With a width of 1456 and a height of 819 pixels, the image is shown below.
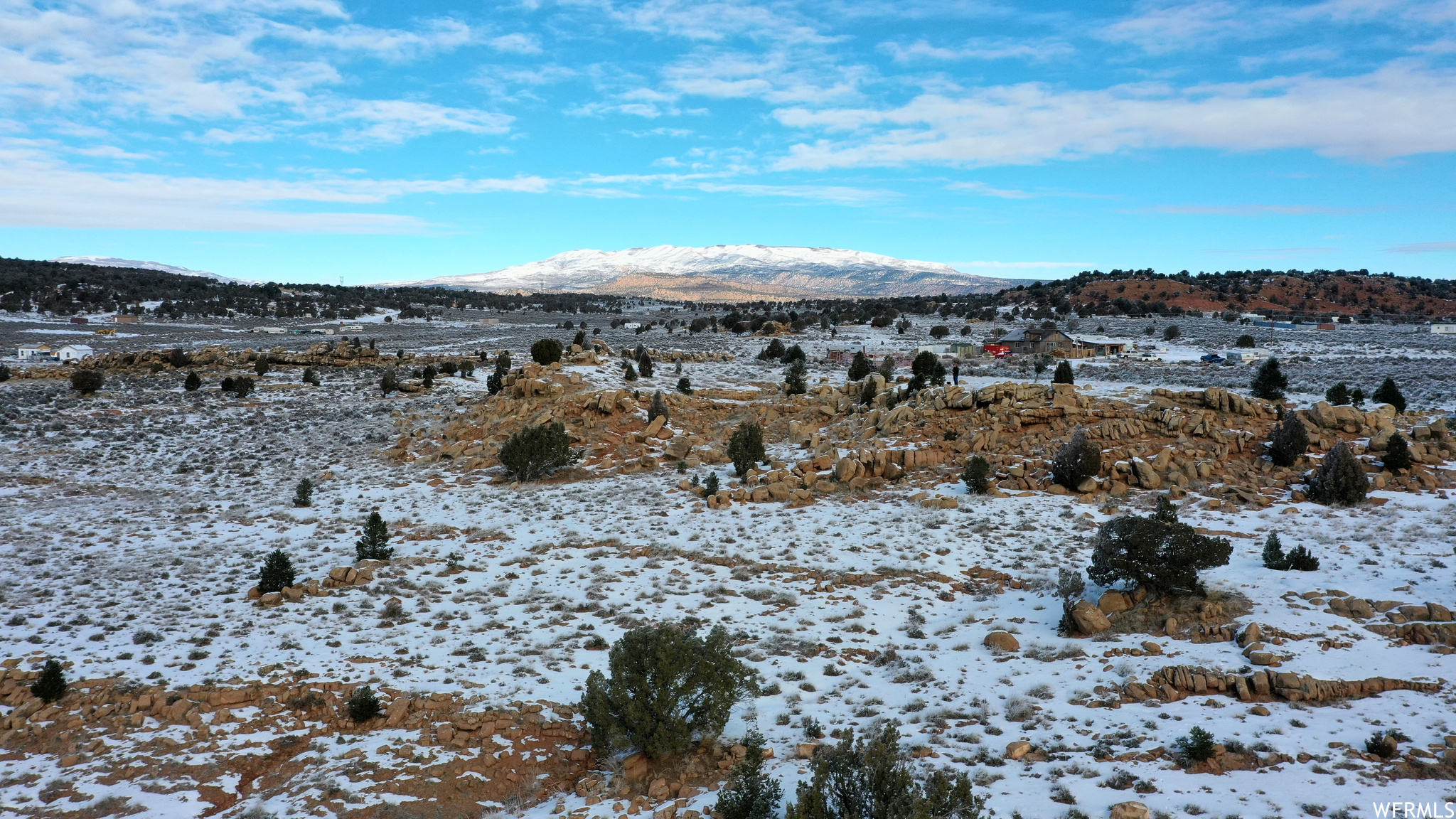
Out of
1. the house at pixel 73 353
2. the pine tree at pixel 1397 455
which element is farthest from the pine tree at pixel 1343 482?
the house at pixel 73 353

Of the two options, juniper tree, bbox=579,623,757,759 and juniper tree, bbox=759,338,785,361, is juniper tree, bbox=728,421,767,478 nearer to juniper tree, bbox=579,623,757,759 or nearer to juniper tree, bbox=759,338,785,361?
juniper tree, bbox=579,623,757,759

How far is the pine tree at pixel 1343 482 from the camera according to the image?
15.6 m

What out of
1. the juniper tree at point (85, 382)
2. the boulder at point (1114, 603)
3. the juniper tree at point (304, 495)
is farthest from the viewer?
the juniper tree at point (85, 382)

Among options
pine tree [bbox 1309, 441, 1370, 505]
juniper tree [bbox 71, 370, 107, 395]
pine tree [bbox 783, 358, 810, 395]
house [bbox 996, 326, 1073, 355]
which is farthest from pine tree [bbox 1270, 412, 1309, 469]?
juniper tree [bbox 71, 370, 107, 395]

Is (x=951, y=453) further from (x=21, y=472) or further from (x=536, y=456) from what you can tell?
(x=21, y=472)

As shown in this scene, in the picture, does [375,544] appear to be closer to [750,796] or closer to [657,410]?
[750,796]

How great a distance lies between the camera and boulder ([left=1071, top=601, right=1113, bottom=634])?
10672 mm

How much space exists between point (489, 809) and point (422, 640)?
4.46 m

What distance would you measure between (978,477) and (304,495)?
1699 cm

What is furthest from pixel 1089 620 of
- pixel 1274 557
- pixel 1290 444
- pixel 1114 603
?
pixel 1290 444

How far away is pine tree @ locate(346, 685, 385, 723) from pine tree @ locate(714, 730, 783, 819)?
4639mm

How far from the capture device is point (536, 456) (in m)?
21.3

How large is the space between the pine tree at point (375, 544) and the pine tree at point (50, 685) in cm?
545

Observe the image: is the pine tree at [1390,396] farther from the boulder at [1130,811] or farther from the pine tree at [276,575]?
the pine tree at [276,575]
